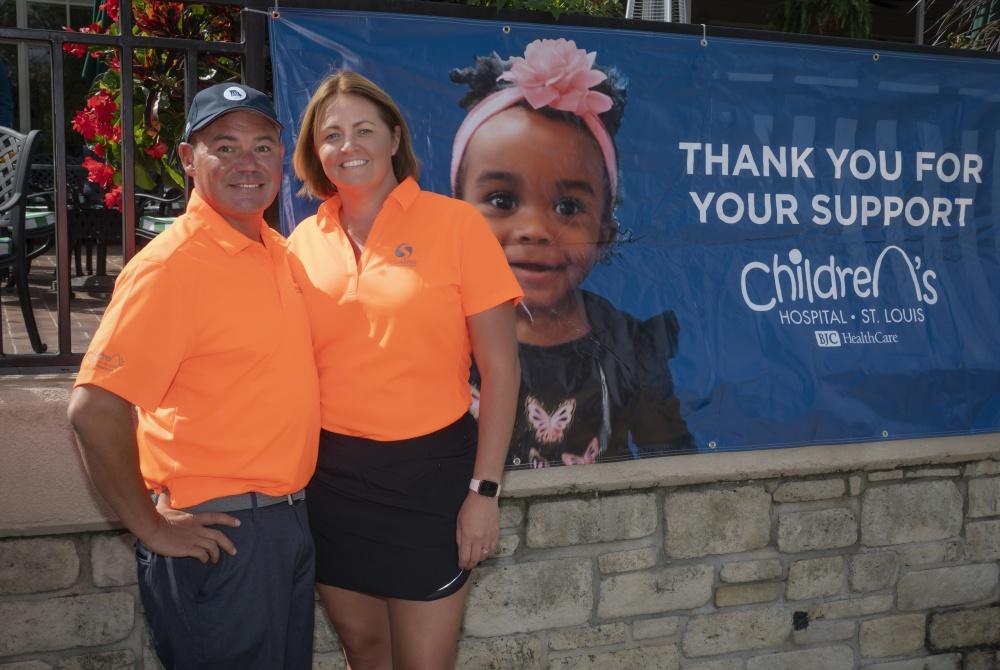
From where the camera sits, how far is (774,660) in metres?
3.74

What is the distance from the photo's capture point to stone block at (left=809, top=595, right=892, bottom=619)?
3768 mm

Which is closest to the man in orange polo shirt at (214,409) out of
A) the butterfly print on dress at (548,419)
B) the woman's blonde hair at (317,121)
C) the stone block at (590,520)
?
the woman's blonde hair at (317,121)

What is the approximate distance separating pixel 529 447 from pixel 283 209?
108 cm

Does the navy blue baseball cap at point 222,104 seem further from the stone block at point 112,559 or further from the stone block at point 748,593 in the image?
the stone block at point 748,593

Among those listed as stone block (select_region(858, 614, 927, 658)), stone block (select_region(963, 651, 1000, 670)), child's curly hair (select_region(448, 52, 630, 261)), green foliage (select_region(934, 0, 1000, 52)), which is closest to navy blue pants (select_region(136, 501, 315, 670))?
child's curly hair (select_region(448, 52, 630, 261))

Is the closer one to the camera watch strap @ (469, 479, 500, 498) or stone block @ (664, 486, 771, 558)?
watch strap @ (469, 479, 500, 498)

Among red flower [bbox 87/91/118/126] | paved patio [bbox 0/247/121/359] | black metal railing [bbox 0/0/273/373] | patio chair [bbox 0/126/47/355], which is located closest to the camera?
black metal railing [bbox 0/0/273/373]

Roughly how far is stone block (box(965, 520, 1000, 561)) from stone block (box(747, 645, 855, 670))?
638 mm

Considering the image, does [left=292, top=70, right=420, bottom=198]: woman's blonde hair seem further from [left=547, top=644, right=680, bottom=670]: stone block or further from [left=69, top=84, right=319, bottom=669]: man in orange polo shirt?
[left=547, top=644, right=680, bottom=670]: stone block

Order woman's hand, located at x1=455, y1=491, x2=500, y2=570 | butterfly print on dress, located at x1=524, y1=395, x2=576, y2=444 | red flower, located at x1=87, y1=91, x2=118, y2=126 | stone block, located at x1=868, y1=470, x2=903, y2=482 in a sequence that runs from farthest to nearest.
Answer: red flower, located at x1=87, y1=91, x2=118, y2=126
stone block, located at x1=868, y1=470, x2=903, y2=482
butterfly print on dress, located at x1=524, y1=395, x2=576, y2=444
woman's hand, located at x1=455, y1=491, x2=500, y2=570

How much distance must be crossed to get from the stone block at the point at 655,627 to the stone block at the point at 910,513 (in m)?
0.80

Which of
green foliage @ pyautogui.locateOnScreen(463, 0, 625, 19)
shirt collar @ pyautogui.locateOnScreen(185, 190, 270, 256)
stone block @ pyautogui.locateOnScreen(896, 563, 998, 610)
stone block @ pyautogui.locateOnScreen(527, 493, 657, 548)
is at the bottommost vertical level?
stone block @ pyautogui.locateOnScreen(896, 563, 998, 610)

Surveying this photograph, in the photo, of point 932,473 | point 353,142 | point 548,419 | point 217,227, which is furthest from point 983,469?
point 217,227

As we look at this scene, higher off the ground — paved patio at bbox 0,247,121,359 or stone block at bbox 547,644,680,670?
paved patio at bbox 0,247,121,359
